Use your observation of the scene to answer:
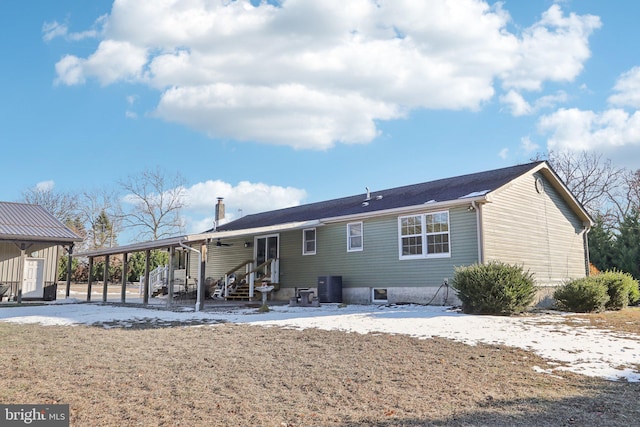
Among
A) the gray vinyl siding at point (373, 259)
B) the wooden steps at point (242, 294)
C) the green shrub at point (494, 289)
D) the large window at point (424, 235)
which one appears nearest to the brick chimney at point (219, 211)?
the wooden steps at point (242, 294)

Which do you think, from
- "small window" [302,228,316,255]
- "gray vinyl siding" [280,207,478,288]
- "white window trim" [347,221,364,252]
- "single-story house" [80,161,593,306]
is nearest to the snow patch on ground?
"gray vinyl siding" [280,207,478,288]

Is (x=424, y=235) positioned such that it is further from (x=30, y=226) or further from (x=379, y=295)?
(x=30, y=226)

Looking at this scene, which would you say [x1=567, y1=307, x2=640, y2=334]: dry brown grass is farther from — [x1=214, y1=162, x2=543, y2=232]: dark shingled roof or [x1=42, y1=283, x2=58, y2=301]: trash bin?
[x1=42, y1=283, x2=58, y2=301]: trash bin

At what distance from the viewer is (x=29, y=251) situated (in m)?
23.4

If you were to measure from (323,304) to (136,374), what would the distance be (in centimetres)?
1163

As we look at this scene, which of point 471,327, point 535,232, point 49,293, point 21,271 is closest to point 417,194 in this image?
point 535,232

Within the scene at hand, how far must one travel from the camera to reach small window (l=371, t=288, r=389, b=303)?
56.0ft

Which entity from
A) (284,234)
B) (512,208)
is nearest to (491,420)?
(512,208)

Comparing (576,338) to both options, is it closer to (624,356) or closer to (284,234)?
(624,356)

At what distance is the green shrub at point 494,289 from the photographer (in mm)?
12648

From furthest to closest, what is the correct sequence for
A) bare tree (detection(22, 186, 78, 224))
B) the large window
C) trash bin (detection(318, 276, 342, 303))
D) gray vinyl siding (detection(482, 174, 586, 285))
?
bare tree (detection(22, 186, 78, 224)) → trash bin (detection(318, 276, 342, 303)) → the large window → gray vinyl siding (detection(482, 174, 586, 285))

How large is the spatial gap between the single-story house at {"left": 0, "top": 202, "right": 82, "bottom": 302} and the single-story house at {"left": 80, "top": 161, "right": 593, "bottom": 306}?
8.24 ft

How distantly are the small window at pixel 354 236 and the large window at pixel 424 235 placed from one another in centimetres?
189

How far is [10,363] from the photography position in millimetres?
6984
